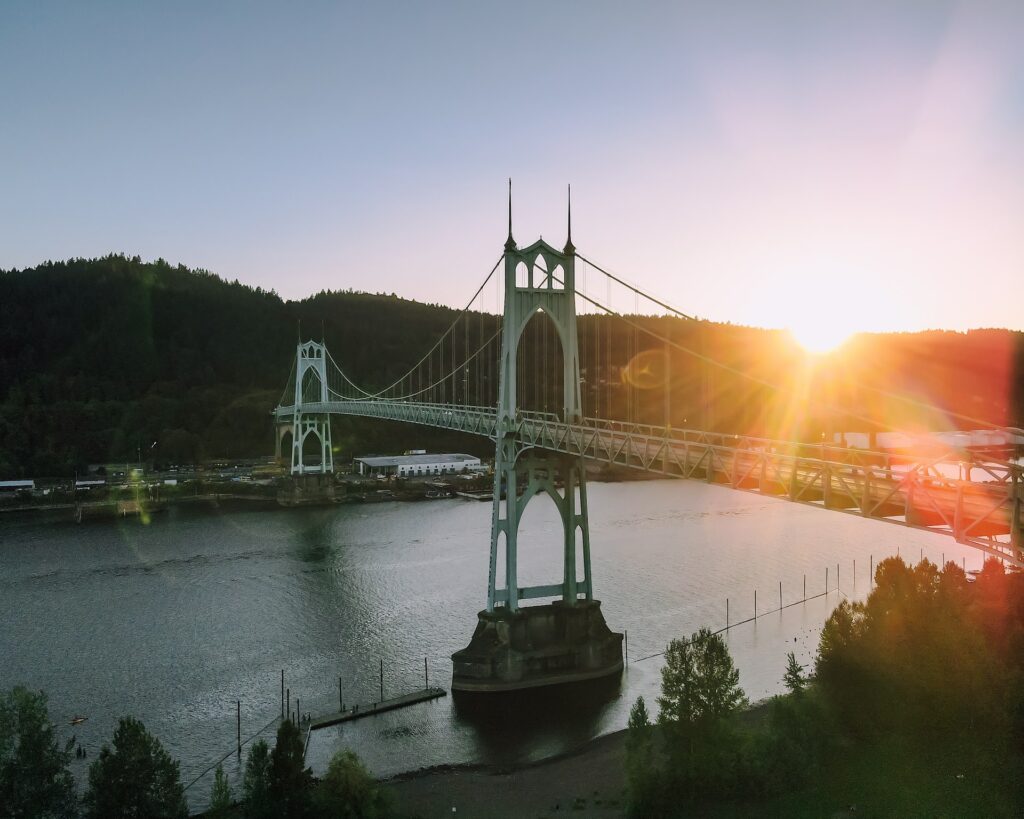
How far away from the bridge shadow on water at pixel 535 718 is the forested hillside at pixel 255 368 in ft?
58.3

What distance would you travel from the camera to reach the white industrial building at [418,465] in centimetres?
5550

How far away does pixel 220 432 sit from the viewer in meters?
64.6

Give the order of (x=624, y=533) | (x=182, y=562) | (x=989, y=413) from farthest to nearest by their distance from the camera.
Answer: (x=989, y=413), (x=624, y=533), (x=182, y=562)

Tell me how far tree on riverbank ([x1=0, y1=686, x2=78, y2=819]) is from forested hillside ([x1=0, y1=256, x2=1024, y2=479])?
24.3 meters

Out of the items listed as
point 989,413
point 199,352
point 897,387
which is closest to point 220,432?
point 199,352

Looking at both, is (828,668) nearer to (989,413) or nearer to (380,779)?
(380,779)

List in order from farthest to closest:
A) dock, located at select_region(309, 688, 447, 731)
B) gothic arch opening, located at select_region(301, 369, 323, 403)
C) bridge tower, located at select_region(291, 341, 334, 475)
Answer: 1. gothic arch opening, located at select_region(301, 369, 323, 403)
2. bridge tower, located at select_region(291, 341, 334, 475)
3. dock, located at select_region(309, 688, 447, 731)

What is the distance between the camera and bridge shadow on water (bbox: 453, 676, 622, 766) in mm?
14258

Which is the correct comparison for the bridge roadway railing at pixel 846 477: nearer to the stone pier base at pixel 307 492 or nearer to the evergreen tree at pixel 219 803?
the evergreen tree at pixel 219 803

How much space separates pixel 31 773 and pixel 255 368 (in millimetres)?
70292

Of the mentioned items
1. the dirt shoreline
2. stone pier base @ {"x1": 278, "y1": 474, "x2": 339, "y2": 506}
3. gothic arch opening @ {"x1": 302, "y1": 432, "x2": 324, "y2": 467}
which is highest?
gothic arch opening @ {"x1": 302, "y1": 432, "x2": 324, "y2": 467}

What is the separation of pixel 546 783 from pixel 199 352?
72.8m

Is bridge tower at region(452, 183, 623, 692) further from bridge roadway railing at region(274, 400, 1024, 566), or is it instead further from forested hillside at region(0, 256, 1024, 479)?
forested hillside at region(0, 256, 1024, 479)

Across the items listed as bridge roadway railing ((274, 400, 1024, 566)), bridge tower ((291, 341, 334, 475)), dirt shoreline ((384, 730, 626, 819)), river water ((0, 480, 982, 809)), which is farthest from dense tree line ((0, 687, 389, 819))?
bridge tower ((291, 341, 334, 475))
